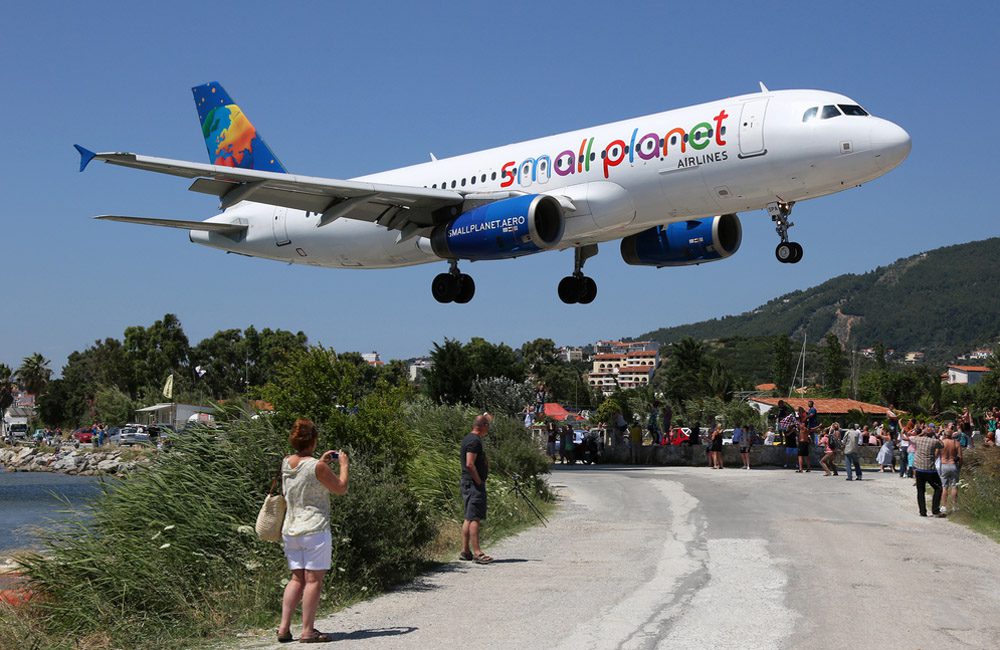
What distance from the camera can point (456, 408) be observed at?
20953 millimetres

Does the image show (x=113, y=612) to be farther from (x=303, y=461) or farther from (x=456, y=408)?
(x=456, y=408)

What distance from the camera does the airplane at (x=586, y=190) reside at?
22.7 meters

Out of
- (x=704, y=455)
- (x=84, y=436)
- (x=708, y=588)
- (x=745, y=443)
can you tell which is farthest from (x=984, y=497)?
(x=84, y=436)

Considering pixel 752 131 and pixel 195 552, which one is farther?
pixel 752 131

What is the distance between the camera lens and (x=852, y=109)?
22.7 meters

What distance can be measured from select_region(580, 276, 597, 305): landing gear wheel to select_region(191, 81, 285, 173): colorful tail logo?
34.0 feet

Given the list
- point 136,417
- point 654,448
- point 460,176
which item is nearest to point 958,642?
point 460,176

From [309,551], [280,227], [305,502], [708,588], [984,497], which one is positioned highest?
[280,227]

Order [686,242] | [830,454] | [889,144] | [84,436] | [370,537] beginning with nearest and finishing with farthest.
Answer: [370,537], [889,144], [830,454], [686,242], [84,436]

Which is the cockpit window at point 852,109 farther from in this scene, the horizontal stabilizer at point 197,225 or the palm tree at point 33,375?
the palm tree at point 33,375

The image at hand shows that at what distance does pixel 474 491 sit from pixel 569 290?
18.7 meters

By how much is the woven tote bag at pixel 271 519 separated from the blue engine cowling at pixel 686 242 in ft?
68.8

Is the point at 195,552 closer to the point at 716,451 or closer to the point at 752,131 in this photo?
the point at 752,131

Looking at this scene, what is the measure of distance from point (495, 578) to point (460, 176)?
18.6 m
